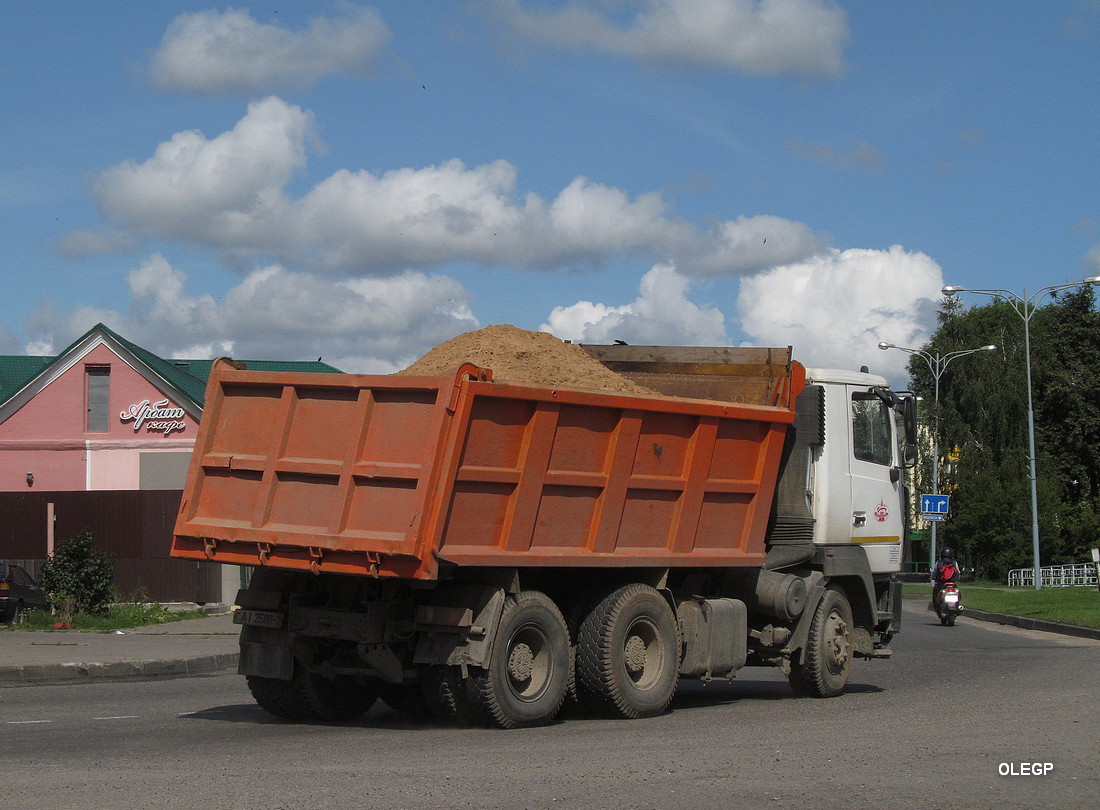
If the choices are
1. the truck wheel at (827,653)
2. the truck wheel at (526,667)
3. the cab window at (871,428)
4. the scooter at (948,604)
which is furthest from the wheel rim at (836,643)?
the scooter at (948,604)

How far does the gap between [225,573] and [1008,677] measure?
57.2 ft

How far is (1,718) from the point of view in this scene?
10258 mm

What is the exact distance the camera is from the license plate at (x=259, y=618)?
9328 millimetres

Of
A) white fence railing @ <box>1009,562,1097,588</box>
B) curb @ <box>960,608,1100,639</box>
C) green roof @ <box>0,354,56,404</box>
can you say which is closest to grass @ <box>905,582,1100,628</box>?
curb @ <box>960,608,1100,639</box>

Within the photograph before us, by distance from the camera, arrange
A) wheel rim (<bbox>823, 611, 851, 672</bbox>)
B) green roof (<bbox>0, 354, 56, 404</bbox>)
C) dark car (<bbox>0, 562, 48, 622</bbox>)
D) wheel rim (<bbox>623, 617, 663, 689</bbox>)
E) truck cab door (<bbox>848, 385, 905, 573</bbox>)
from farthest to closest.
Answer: green roof (<bbox>0, 354, 56, 404</bbox>) → dark car (<bbox>0, 562, 48, 622</bbox>) → truck cab door (<bbox>848, 385, 905, 573</bbox>) → wheel rim (<bbox>823, 611, 851, 672</bbox>) → wheel rim (<bbox>623, 617, 663, 689</bbox>)

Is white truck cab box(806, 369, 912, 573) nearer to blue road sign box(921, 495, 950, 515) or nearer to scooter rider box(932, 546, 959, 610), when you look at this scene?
scooter rider box(932, 546, 959, 610)

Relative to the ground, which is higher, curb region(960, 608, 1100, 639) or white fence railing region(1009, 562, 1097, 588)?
curb region(960, 608, 1100, 639)

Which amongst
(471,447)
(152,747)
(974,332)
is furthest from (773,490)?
(974,332)

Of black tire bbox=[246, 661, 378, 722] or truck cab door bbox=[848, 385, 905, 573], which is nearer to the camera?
black tire bbox=[246, 661, 378, 722]

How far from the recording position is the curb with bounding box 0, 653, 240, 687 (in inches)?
553

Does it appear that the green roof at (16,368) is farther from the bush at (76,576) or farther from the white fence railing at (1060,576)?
the white fence railing at (1060,576)

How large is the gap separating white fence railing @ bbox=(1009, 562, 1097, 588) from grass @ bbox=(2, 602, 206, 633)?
3489cm

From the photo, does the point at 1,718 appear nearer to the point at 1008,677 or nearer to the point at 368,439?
the point at 368,439

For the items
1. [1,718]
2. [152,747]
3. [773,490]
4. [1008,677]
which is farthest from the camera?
[1008,677]
